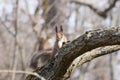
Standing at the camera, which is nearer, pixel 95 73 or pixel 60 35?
pixel 60 35

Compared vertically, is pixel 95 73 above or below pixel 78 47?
below

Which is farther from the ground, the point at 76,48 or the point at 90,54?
the point at 76,48

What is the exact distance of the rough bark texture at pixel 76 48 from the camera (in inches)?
105

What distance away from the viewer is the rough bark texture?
105 inches

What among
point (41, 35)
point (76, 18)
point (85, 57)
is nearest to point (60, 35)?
point (85, 57)

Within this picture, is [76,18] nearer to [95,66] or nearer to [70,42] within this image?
[95,66]

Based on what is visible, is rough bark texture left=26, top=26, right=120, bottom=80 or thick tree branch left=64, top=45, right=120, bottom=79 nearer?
rough bark texture left=26, top=26, right=120, bottom=80

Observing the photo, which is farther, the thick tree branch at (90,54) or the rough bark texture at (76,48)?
the thick tree branch at (90,54)

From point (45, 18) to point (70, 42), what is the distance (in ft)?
18.3

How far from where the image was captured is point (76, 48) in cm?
286

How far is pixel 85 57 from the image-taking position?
315cm

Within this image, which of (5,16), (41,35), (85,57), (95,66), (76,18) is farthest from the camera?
(95,66)

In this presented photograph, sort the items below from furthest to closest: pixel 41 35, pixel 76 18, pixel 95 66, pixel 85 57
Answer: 1. pixel 95 66
2. pixel 76 18
3. pixel 41 35
4. pixel 85 57

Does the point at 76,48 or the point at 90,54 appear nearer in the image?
the point at 76,48
